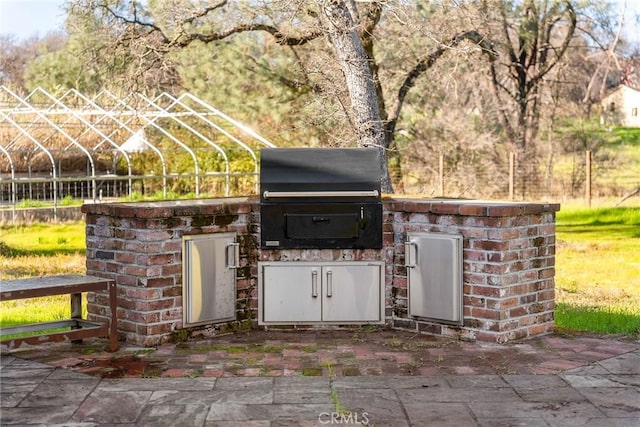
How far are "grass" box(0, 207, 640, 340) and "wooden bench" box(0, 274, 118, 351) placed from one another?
1.36 meters

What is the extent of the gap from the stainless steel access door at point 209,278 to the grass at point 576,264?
5.61 ft

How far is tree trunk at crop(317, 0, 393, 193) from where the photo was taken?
10922mm

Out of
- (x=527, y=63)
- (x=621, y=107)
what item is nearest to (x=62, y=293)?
(x=527, y=63)

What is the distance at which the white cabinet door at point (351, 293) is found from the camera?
262 inches

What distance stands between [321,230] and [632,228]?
10.2 meters

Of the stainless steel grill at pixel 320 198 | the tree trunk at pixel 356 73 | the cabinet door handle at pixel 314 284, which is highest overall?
the tree trunk at pixel 356 73

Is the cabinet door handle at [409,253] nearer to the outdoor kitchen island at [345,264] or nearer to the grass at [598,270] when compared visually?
the outdoor kitchen island at [345,264]

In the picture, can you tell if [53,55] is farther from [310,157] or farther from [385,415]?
[385,415]

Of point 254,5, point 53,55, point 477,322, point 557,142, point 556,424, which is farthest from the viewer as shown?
point 53,55

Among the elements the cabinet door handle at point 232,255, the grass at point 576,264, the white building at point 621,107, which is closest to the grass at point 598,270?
the grass at point 576,264

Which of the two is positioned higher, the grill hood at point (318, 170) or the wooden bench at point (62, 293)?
the grill hood at point (318, 170)

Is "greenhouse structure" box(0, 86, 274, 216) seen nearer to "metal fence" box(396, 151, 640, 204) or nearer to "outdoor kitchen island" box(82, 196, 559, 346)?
"metal fence" box(396, 151, 640, 204)

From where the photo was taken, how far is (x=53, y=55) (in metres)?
24.9

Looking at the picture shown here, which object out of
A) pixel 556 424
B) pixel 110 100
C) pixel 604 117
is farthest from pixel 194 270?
pixel 604 117
